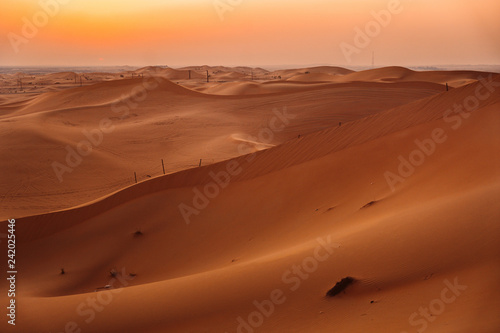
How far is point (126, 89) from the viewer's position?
3353 centimetres

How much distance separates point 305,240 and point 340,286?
6.46ft

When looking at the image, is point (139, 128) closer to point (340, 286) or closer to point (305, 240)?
point (305, 240)

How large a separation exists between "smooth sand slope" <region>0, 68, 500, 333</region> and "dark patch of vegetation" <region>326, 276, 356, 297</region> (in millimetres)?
56

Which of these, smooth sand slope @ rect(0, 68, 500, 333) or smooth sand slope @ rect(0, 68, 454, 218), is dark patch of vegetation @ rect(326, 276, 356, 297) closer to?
smooth sand slope @ rect(0, 68, 500, 333)

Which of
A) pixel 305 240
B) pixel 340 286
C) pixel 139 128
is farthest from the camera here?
pixel 139 128

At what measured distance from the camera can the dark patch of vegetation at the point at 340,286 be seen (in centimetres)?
469

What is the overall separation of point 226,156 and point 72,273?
1003 cm

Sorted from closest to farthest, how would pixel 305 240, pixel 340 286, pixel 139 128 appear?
pixel 340 286, pixel 305 240, pixel 139 128

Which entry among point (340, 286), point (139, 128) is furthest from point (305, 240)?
point (139, 128)

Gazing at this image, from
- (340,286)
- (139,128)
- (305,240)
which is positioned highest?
(139,128)

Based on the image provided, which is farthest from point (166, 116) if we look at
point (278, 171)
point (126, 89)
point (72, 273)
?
point (72, 273)

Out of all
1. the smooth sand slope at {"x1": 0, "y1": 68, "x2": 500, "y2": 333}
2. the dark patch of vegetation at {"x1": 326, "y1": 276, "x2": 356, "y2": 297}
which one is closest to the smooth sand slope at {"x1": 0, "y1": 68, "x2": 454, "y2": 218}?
the smooth sand slope at {"x1": 0, "y1": 68, "x2": 500, "y2": 333}

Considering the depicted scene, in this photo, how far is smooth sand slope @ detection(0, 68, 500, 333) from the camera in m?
4.42

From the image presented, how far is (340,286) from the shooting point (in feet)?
15.5
